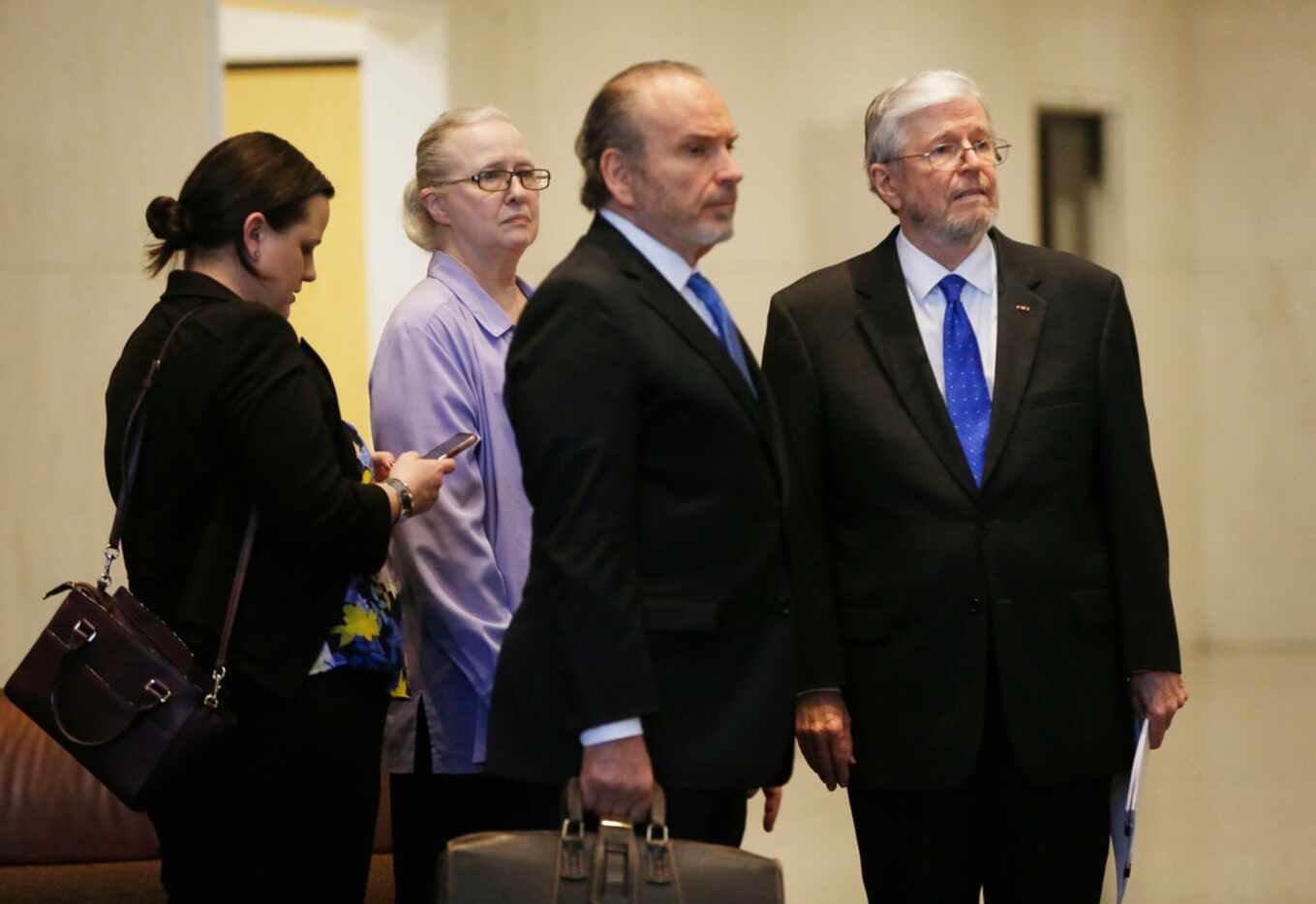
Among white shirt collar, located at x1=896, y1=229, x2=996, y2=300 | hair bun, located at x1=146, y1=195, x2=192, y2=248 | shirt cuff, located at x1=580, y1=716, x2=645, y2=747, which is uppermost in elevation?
hair bun, located at x1=146, y1=195, x2=192, y2=248

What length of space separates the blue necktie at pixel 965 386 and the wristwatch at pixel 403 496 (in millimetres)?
871

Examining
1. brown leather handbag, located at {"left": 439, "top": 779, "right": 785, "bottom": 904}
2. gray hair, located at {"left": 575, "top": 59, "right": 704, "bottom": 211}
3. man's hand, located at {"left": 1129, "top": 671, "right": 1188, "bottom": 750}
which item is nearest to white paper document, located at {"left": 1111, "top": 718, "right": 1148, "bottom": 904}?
man's hand, located at {"left": 1129, "top": 671, "right": 1188, "bottom": 750}

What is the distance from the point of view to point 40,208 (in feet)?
18.7

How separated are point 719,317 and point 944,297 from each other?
0.66 meters

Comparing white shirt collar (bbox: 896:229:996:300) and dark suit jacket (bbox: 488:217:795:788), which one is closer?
dark suit jacket (bbox: 488:217:795:788)

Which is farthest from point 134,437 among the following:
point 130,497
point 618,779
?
point 618,779

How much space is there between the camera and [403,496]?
2.79 m

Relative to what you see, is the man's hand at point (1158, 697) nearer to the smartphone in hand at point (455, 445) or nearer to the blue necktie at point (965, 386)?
the blue necktie at point (965, 386)

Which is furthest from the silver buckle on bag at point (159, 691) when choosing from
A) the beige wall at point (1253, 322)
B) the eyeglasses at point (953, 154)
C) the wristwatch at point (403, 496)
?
the beige wall at point (1253, 322)

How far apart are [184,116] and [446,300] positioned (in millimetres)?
3093

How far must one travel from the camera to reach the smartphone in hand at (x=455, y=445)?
2921 millimetres

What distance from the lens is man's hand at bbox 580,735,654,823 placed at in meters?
2.25

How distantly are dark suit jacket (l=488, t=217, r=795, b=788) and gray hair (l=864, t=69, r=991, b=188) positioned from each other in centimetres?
83

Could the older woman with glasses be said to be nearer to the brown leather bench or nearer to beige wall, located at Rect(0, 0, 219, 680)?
the brown leather bench
